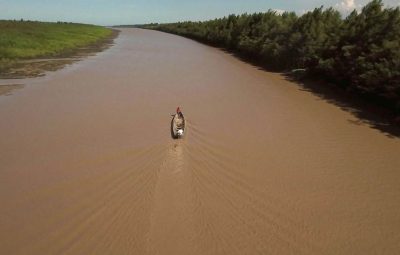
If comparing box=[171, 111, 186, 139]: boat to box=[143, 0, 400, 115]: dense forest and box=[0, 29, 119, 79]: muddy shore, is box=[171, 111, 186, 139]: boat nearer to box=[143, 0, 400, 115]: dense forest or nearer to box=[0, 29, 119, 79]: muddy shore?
box=[143, 0, 400, 115]: dense forest

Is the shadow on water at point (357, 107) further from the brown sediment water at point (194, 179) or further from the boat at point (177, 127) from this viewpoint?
the boat at point (177, 127)

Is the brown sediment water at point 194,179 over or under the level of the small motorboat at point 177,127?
under

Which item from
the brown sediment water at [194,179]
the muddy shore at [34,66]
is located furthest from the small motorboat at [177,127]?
the muddy shore at [34,66]

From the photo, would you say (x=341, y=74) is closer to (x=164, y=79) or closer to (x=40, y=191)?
(x=164, y=79)

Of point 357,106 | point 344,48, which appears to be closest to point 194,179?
point 357,106

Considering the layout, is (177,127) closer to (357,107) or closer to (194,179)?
(194,179)

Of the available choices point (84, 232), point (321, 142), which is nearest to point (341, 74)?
point (321, 142)
